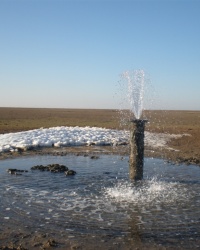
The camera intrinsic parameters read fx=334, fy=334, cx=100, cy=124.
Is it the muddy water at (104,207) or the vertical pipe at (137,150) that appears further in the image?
the vertical pipe at (137,150)

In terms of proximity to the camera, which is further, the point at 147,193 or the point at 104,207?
the point at 147,193

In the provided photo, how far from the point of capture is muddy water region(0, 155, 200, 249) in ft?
28.0

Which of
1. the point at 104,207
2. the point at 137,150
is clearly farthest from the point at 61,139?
the point at 104,207

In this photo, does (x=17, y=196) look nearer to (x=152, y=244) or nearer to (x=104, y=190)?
(x=104, y=190)

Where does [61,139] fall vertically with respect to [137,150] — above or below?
below

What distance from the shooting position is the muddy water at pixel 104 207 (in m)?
8.53

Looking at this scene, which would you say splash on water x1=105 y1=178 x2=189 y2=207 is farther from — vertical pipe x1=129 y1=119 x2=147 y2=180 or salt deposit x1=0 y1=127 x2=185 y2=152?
salt deposit x1=0 y1=127 x2=185 y2=152

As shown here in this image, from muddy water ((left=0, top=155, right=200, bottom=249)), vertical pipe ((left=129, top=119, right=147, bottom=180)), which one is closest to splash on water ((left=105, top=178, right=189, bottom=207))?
muddy water ((left=0, top=155, right=200, bottom=249))

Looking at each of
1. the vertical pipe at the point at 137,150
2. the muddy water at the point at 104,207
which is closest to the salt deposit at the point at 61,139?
the muddy water at the point at 104,207

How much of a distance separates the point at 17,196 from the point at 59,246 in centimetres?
440

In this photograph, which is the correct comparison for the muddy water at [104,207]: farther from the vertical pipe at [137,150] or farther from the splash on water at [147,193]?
the vertical pipe at [137,150]

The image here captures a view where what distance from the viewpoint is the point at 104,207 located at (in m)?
10.8

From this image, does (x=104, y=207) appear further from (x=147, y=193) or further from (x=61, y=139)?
(x=61, y=139)

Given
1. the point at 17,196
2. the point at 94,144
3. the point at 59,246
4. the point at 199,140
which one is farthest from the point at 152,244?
the point at 199,140
